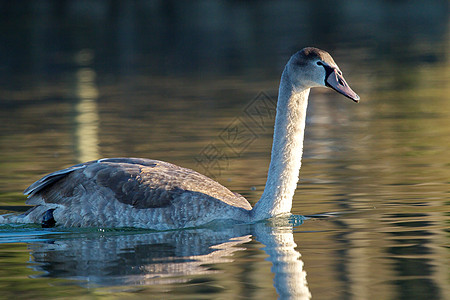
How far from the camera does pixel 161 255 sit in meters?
10.0

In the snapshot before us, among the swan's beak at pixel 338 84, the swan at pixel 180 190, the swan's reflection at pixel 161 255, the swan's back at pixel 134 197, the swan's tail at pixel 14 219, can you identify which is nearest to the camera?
the swan's reflection at pixel 161 255

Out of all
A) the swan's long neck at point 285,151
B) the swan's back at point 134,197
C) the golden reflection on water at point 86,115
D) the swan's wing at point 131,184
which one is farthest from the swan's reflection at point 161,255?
the golden reflection on water at point 86,115

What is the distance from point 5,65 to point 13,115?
1616 centimetres

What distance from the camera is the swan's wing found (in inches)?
454

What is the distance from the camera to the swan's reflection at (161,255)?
896 centimetres

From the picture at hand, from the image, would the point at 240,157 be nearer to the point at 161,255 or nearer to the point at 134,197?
the point at 134,197

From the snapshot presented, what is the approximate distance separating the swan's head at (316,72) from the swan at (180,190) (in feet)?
0.04

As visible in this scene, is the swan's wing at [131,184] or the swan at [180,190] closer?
the swan at [180,190]

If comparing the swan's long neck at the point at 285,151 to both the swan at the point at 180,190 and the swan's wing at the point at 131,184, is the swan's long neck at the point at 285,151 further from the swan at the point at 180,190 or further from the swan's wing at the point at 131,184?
the swan's wing at the point at 131,184

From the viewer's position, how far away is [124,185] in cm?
1162

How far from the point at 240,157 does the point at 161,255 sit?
652 centimetres

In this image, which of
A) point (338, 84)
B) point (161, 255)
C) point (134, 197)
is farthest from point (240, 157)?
point (161, 255)

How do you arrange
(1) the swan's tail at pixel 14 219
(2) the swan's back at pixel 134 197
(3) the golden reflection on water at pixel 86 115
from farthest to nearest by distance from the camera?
(3) the golden reflection on water at pixel 86 115, (1) the swan's tail at pixel 14 219, (2) the swan's back at pixel 134 197

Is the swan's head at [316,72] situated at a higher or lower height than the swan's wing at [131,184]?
higher
